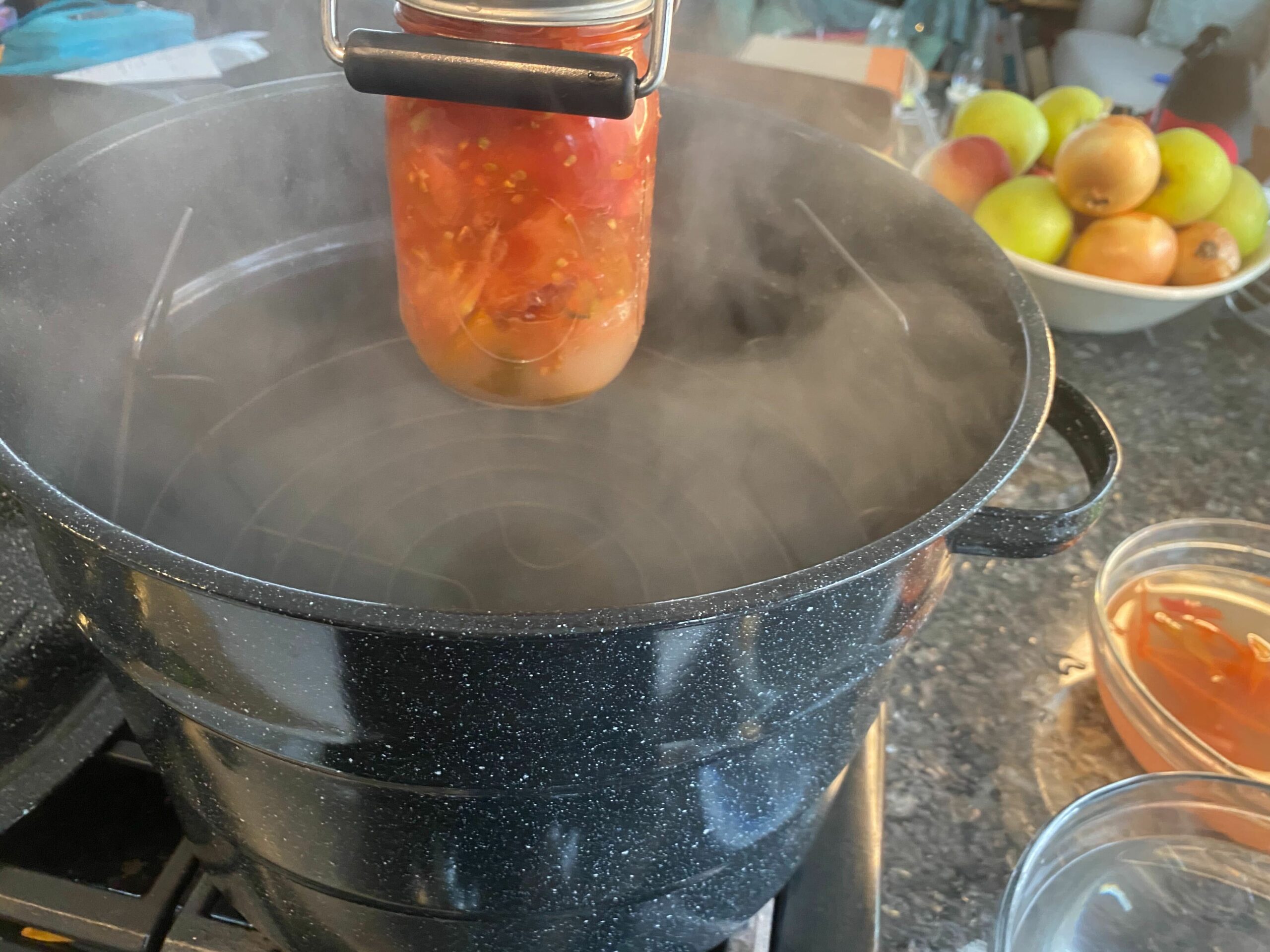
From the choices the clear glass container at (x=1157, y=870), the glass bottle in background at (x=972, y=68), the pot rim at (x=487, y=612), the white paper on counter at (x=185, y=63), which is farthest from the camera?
the glass bottle in background at (x=972, y=68)

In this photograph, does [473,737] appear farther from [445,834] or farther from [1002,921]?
[1002,921]

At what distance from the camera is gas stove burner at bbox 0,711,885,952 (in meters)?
0.50

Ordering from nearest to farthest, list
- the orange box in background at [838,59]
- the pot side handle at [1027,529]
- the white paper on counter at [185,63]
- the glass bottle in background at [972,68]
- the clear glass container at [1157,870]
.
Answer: the pot side handle at [1027,529] → the clear glass container at [1157,870] → the white paper on counter at [185,63] → the orange box in background at [838,59] → the glass bottle in background at [972,68]

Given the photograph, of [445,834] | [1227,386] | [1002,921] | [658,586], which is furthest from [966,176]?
[445,834]

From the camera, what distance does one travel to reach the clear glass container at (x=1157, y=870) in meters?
0.50

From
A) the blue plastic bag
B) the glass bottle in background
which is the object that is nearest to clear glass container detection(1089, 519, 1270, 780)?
the glass bottle in background

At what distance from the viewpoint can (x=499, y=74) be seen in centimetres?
30

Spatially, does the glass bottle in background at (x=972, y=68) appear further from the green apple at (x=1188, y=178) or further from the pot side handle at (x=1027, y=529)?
the pot side handle at (x=1027, y=529)

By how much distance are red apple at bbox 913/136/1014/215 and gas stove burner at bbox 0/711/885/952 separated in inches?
23.7

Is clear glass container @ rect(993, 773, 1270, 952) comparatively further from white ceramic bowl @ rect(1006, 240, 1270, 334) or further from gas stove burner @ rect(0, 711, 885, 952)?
white ceramic bowl @ rect(1006, 240, 1270, 334)

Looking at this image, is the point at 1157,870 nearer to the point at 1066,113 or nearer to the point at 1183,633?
the point at 1183,633

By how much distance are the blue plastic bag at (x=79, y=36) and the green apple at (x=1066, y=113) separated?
3.06ft

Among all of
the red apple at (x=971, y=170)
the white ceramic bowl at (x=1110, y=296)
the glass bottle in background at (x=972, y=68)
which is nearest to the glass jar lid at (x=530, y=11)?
the white ceramic bowl at (x=1110, y=296)

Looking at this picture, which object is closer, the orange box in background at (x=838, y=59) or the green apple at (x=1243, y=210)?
the green apple at (x=1243, y=210)
